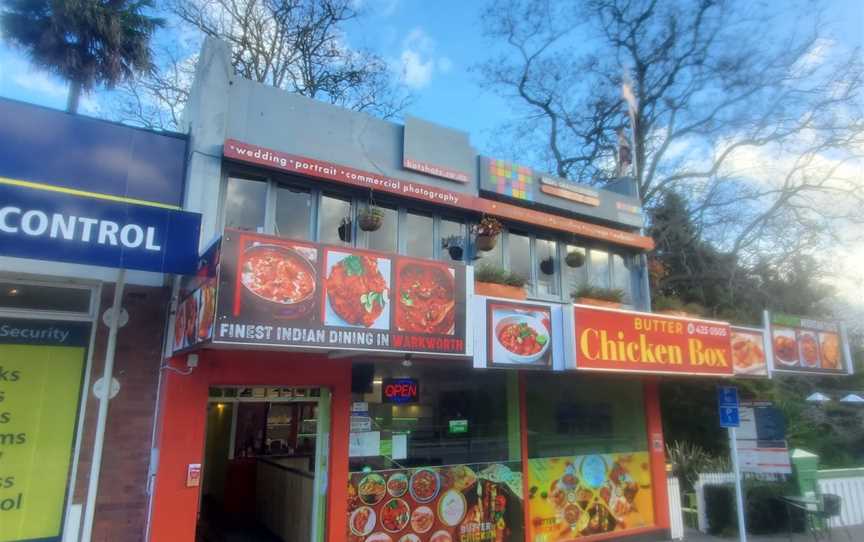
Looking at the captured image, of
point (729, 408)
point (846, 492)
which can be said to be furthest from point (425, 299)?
point (846, 492)

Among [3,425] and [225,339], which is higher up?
[225,339]

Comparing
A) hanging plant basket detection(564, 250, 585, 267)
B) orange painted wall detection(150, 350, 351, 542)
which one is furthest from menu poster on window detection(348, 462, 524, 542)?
hanging plant basket detection(564, 250, 585, 267)

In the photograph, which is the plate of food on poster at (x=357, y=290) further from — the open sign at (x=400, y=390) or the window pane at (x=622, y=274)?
the window pane at (x=622, y=274)

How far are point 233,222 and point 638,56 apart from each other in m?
20.0

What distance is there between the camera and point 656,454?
1184 cm

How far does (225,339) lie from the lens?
5793 mm

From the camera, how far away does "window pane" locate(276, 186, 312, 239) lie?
902 centimetres

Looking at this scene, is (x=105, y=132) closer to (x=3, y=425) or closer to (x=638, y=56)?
(x=3, y=425)

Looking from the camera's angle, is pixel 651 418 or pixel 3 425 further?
pixel 651 418

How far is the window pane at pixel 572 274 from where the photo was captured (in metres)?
11.8

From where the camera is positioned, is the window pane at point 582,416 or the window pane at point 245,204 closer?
the window pane at point 245,204

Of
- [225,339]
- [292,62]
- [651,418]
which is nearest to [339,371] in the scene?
[225,339]

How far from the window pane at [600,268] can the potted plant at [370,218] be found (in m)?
5.45

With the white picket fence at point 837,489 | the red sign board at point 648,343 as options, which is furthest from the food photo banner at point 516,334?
the white picket fence at point 837,489
